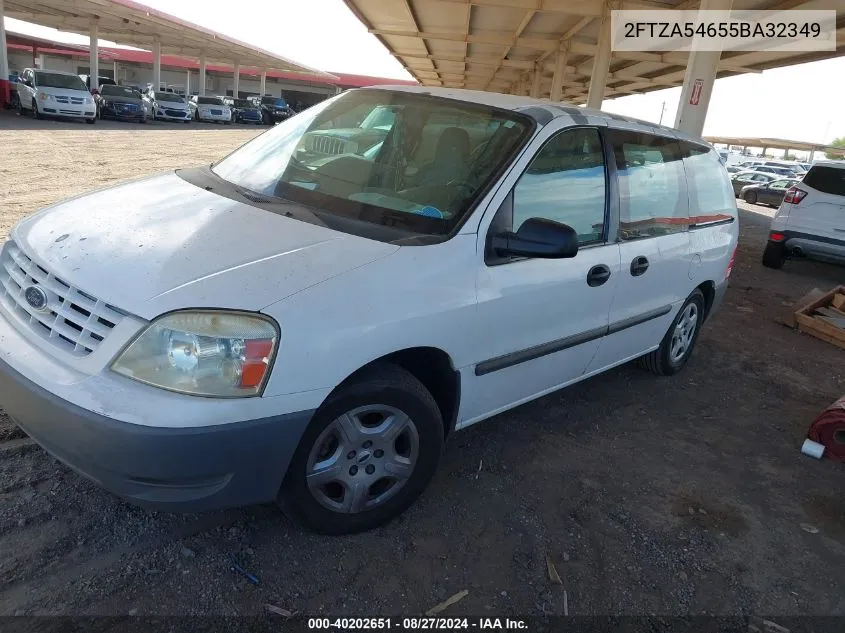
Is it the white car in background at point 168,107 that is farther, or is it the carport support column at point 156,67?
the carport support column at point 156,67

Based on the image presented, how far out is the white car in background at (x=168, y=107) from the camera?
2905cm

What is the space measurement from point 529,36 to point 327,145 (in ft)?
53.7

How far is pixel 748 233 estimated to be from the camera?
14.9 metres

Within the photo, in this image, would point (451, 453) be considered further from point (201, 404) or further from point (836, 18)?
point (836, 18)

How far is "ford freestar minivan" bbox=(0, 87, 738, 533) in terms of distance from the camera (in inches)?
83.7

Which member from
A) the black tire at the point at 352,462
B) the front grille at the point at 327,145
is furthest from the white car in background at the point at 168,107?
the black tire at the point at 352,462

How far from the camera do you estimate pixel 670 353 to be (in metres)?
4.90

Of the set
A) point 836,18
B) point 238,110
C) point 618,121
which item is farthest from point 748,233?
point 238,110

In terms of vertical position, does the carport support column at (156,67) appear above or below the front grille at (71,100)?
above

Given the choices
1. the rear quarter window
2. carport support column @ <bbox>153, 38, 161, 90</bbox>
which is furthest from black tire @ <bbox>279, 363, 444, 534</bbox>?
carport support column @ <bbox>153, 38, 161, 90</bbox>

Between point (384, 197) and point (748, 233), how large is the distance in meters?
14.2

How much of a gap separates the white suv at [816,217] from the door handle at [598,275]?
24.2 feet

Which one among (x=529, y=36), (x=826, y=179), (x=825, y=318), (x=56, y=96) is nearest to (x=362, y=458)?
(x=825, y=318)

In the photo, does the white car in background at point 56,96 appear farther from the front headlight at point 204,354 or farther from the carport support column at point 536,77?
the front headlight at point 204,354
